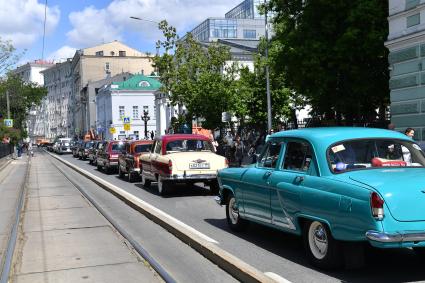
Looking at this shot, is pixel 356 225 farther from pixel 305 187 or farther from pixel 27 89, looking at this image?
pixel 27 89

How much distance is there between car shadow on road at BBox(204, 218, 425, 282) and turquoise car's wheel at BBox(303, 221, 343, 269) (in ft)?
0.38

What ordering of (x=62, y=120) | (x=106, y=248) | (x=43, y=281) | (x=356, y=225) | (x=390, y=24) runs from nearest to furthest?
(x=356, y=225) → (x=43, y=281) → (x=106, y=248) → (x=390, y=24) → (x=62, y=120)

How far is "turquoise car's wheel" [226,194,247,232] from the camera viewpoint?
8.86 meters

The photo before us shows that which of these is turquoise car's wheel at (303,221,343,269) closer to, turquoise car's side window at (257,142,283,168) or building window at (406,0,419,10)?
turquoise car's side window at (257,142,283,168)

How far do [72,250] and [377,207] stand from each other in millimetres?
4567

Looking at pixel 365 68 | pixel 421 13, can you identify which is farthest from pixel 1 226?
pixel 365 68

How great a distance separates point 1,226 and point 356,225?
7725 millimetres

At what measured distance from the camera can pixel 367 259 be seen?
6.89 m

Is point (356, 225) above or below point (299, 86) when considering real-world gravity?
below

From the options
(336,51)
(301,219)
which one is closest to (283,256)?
(301,219)

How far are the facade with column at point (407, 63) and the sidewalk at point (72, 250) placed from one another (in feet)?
32.6

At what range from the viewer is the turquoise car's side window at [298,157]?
690 cm

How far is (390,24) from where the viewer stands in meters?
17.9

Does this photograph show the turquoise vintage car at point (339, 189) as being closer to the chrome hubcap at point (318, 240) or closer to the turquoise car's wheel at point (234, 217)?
the chrome hubcap at point (318, 240)
